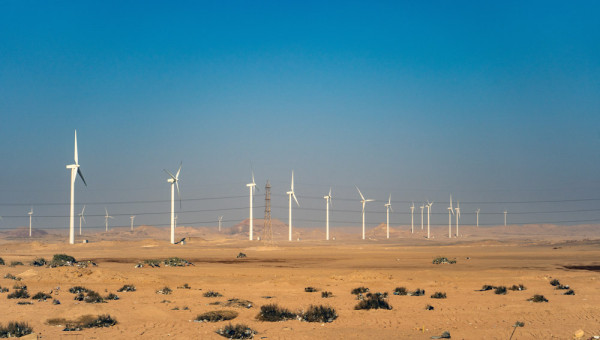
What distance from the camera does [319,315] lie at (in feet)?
77.8

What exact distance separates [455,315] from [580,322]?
5.08 meters

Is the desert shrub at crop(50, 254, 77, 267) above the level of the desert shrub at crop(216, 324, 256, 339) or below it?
below

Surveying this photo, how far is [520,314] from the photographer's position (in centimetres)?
2475

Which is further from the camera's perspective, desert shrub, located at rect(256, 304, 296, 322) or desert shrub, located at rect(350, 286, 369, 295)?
desert shrub, located at rect(350, 286, 369, 295)

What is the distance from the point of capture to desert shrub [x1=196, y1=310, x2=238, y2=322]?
23641mm

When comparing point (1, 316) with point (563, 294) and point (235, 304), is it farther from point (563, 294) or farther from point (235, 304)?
point (563, 294)

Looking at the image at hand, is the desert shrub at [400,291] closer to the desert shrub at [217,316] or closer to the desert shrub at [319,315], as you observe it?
the desert shrub at [319,315]

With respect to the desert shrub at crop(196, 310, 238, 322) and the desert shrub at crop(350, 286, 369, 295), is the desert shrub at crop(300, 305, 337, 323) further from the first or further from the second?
the desert shrub at crop(350, 286, 369, 295)

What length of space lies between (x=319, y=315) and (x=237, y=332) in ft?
16.3

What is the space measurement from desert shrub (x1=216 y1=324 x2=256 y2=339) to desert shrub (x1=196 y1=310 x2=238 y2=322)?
2744 millimetres

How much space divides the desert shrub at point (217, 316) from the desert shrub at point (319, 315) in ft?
10.3

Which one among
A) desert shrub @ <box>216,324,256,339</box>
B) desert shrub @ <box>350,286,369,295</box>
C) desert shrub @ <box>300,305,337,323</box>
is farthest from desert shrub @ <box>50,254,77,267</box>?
desert shrub @ <box>216,324,256,339</box>

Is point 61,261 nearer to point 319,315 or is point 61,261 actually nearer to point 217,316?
point 217,316

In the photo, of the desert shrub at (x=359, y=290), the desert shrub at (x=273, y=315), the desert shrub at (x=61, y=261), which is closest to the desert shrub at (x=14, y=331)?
the desert shrub at (x=273, y=315)
